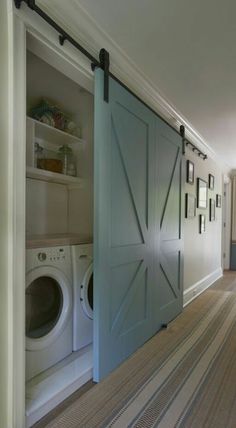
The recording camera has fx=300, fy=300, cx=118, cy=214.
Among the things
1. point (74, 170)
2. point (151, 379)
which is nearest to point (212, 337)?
point (151, 379)

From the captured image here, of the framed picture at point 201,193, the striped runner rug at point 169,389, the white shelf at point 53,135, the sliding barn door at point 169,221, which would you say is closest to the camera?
the striped runner rug at point 169,389

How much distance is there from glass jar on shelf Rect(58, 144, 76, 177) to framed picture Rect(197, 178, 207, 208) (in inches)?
91.1

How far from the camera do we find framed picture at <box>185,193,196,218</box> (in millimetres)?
3935

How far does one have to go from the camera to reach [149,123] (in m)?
2.72

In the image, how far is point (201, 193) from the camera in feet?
15.4

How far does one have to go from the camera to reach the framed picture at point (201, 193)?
4.54 m

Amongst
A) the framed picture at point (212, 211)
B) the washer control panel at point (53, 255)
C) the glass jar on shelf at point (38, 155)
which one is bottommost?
the washer control panel at point (53, 255)

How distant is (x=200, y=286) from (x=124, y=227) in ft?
9.47

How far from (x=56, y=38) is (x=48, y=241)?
1212 millimetres

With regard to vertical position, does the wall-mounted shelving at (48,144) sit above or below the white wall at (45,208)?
above

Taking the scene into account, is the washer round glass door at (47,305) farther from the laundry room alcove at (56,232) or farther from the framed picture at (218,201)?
the framed picture at (218,201)

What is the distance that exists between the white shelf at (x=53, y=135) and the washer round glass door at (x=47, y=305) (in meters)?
1.21

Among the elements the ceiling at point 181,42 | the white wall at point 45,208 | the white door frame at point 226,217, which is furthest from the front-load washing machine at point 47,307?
the white door frame at point 226,217

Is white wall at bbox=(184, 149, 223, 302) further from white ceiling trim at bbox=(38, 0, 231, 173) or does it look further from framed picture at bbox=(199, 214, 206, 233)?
white ceiling trim at bbox=(38, 0, 231, 173)
